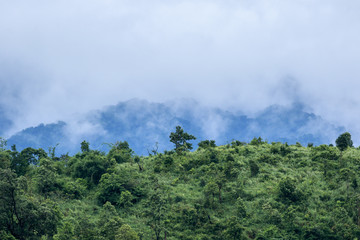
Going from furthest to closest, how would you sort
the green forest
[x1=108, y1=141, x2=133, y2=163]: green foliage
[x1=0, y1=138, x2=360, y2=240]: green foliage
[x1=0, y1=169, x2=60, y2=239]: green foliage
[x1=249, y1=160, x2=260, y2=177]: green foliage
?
[x1=108, y1=141, x2=133, y2=163]: green foliage, [x1=249, y1=160, x2=260, y2=177]: green foliage, [x1=0, y1=138, x2=360, y2=240]: green foliage, the green forest, [x1=0, y1=169, x2=60, y2=239]: green foliage

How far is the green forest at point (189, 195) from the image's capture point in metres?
37.3

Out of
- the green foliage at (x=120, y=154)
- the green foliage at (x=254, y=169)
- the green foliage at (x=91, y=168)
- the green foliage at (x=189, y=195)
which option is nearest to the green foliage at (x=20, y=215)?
the green foliage at (x=189, y=195)

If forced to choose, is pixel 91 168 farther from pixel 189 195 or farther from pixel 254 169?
pixel 254 169

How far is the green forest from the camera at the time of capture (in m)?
37.3

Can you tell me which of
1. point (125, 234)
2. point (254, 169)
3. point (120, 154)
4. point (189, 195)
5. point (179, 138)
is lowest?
point (125, 234)

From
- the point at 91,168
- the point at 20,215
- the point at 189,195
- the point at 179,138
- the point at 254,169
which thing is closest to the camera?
the point at 20,215

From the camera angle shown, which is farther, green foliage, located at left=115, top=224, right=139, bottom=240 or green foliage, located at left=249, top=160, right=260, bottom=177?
green foliage, located at left=249, top=160, right=260, bottom=177

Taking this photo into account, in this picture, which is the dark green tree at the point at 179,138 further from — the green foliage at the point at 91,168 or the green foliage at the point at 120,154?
the green foliage at the point at 91,168

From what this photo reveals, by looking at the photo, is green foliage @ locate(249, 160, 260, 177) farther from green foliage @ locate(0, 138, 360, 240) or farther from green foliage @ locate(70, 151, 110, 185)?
green foliage @ locate(70, 151, 110, 185)

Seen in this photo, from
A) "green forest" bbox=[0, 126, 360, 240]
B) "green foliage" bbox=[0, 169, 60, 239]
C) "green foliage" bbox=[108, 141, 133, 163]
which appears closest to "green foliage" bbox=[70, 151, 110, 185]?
"green forest" bbox=[0, 126, 360, 240]

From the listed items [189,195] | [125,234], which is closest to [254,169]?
[189,195]

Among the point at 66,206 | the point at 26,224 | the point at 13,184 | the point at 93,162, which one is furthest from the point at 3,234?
the point at 93,162

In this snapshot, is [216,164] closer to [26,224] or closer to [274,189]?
[274,189]

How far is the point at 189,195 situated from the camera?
52.4 m
